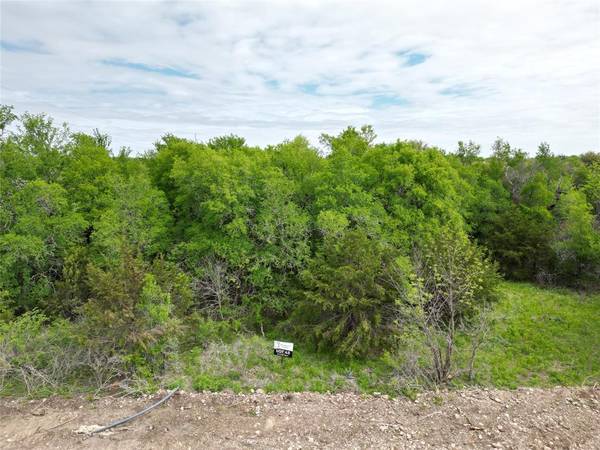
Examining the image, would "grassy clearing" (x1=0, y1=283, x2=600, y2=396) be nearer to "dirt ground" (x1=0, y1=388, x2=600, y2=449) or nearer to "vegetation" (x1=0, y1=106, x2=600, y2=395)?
"vegetation" (x1=0, y1=106, x2=600, y2=395)

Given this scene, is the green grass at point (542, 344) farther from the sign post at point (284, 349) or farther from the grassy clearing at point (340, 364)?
the sign post at point (284, 349)

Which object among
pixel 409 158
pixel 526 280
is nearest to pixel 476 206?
pixel 526 280

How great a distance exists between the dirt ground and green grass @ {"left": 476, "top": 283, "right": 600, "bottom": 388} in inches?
31.9

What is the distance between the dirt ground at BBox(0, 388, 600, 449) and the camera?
794 cm

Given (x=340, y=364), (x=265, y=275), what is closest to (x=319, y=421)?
(x=340, y=364)

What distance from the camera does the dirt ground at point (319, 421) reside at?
794 centimetres

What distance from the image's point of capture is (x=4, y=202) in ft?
46.3

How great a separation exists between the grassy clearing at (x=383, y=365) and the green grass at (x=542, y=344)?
0.02 m

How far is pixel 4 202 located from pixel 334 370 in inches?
542

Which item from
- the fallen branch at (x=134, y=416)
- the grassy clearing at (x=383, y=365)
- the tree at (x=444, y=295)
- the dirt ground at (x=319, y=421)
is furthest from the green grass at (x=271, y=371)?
the tree at (x=444, y=295)

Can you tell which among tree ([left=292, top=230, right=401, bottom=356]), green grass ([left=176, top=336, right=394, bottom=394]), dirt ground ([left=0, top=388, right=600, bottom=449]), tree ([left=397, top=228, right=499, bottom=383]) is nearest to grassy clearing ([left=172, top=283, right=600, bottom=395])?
green grass ([left=176, top=336, right=394, bottom=394])

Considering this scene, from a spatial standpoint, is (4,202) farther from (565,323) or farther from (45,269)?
(565,323)

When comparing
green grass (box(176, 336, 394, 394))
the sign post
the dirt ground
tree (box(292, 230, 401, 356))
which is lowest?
the dirt ground

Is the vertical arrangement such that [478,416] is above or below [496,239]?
below
